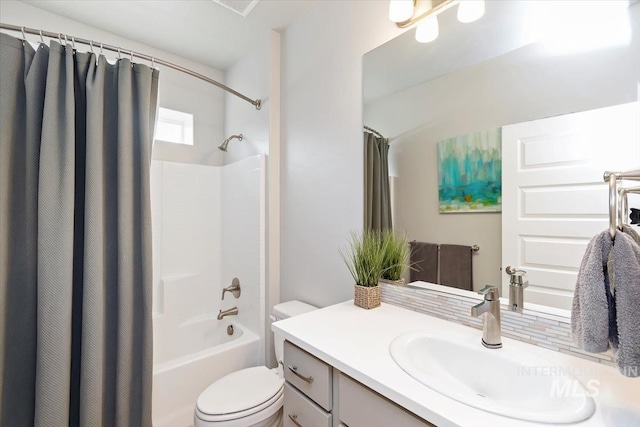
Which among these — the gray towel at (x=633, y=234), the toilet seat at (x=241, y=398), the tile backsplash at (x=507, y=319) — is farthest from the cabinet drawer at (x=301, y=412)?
the gray towel at (x=633, y=234)

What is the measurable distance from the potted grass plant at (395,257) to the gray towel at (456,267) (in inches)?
6.6

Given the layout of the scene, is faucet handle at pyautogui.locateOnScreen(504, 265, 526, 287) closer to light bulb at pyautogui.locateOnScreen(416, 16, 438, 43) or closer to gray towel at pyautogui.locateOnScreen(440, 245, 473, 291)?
gray towel at pyautogui.locateOnScreen(440, 245, 473, 291)

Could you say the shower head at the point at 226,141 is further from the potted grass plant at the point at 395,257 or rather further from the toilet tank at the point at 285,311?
the potted grass plant at the point at 395,257

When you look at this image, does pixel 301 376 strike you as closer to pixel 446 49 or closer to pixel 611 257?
pixel 611 257

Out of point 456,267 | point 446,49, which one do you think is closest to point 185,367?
point 456,267

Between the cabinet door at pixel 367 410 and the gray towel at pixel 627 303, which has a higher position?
the gray towel at pixel 627 303

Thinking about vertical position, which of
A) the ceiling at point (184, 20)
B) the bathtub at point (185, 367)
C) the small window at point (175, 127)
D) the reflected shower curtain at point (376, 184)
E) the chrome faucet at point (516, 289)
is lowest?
the bathtub at point (185, 367)

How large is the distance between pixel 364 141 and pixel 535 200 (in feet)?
2.51

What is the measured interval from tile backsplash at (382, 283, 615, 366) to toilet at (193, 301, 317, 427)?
0.75m

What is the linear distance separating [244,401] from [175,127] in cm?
221

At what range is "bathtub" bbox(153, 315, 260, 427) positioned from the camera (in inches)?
Answer: 61.1

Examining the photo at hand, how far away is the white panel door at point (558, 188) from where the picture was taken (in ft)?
2.60

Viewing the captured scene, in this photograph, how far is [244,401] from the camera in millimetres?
1307

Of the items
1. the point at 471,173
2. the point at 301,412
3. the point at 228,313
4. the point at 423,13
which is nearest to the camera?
the point at 301,412
